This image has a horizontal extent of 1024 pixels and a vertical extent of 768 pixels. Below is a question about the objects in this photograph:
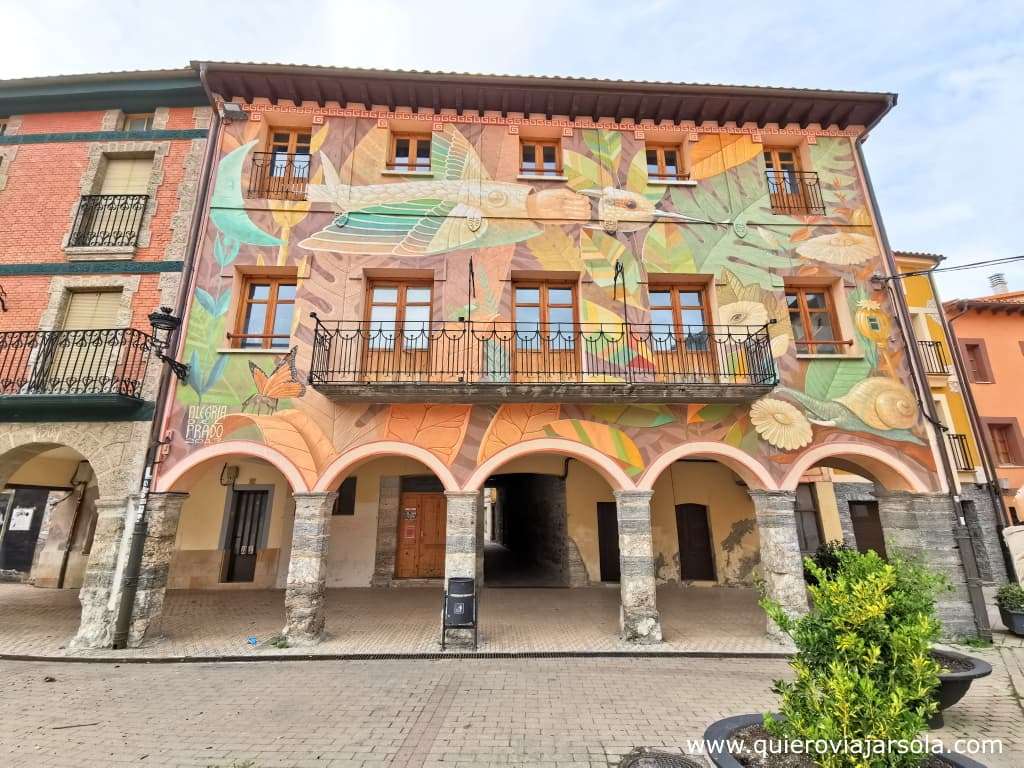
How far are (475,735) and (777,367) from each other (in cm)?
802

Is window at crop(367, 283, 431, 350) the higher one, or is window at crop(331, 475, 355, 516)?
window at crop(367, 283, 431, 350)

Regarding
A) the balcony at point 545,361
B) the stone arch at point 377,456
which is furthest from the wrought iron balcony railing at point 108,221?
the stone arch at point 377,456

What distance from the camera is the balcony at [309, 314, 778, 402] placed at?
8.04 m

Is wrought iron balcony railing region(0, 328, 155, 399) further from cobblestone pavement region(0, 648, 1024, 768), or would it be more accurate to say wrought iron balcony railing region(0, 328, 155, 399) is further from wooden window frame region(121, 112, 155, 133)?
wooden window frame region(121, 112, 155, 133)

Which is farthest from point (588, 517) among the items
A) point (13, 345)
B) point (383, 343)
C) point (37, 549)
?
point (37, 549)

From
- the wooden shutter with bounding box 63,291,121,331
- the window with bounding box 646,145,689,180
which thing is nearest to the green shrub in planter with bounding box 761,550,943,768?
the window with bounding box 646,145,689,180

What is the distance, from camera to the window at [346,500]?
497 inches

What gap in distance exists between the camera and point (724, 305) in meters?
9.28

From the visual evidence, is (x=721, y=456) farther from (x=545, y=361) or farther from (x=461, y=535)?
(x=461, y=535)

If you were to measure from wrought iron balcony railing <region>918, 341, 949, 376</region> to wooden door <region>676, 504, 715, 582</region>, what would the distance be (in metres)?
8.81

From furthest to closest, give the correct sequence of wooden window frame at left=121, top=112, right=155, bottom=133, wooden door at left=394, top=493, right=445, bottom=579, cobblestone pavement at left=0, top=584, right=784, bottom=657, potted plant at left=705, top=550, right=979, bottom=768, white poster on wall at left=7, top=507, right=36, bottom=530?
white poster on wall at left=7, top=507, right=36, bottom=530
wooden door at left=394, top=493, right=445, bottom=579
wooden window frame at left=121, top=112, right=155, bottom=133
cobblestone pavement at left=0, top=584, right=784, bottom=657
potted plant at left=705, top=550, right=979, bottom=768

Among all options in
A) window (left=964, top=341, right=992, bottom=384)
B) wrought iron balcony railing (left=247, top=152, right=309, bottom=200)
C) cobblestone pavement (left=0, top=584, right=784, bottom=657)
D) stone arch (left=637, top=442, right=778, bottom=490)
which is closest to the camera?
Result: cobblestone pavement (left=0, top=584, right=784, bottom=657)

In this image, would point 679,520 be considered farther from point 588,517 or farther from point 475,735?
point 475,735

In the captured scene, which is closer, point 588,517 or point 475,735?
point 475,735
